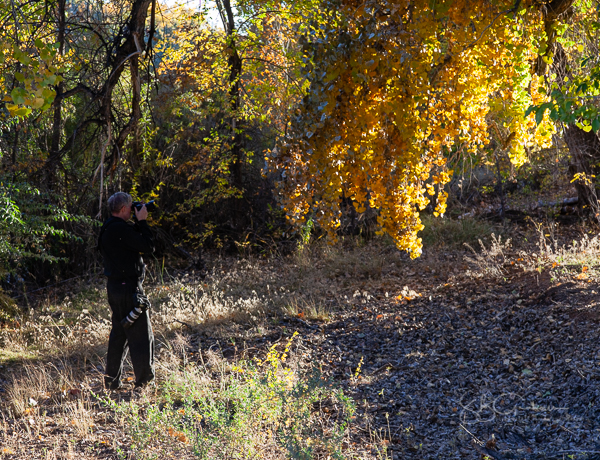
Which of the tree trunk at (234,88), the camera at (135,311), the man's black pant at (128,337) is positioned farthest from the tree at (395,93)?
the tree trunk at (234,88)

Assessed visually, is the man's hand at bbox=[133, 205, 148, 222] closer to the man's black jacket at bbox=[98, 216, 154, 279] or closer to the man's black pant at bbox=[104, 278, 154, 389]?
the man's black jacket at bbox=[98, 216, 154, 279]

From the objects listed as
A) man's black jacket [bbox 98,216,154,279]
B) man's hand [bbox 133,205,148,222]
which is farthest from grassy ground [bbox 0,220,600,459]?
man's hand [bbox 133,205,148,222]

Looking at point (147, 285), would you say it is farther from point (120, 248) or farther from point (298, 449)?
point (298, 449)

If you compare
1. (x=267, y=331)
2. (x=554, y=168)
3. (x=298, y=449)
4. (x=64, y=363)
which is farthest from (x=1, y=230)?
(x=554, y=168)

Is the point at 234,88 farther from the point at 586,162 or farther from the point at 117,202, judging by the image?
the point at 586,162

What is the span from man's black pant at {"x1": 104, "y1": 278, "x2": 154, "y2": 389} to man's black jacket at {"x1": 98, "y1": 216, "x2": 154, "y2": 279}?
9 centimetres

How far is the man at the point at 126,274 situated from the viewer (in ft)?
14.3

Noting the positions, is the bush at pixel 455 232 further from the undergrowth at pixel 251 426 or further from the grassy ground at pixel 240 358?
the undergrowth at pixel 251 426

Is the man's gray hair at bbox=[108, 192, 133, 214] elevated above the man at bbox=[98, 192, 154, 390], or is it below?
above

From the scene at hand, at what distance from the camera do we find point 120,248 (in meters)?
4.37

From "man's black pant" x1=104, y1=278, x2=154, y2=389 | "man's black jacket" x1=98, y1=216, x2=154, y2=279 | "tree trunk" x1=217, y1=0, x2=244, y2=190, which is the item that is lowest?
"man's black pant" x1=104, y1=278, x2=154, y2=389

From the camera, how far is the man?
4.35m

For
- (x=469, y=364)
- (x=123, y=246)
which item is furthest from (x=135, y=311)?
(x=469, y=364)

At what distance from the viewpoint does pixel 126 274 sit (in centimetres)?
443
